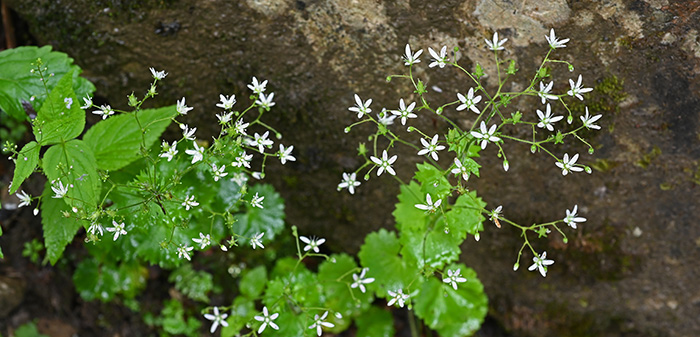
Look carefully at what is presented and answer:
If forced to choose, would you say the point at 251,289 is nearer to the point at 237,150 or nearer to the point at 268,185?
the point at 268,185

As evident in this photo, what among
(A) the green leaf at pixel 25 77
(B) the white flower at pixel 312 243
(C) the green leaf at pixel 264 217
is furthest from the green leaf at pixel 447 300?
(A) the green leaf at pixel 25 77

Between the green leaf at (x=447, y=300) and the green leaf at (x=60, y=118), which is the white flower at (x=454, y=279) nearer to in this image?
the green leaf at (x=447, y=300)

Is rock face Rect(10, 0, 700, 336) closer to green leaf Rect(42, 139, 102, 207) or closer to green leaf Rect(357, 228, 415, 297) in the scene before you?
green leaf Rect(357, 228, 415, 297)

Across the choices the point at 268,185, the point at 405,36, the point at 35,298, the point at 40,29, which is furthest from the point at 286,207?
the point at 35,298

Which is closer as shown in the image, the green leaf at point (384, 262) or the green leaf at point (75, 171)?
the green leaf at point (75, 171)

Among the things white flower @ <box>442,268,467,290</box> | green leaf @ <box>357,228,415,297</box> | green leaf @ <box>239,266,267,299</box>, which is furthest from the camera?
green leaf @ <box>239,266,267,299</box>

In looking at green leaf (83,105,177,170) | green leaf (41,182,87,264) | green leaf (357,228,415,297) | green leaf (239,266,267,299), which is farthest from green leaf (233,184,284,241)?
green leaf (41,182,87,264)

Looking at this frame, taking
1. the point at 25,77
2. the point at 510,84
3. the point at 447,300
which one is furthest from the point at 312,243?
the point at 25,77

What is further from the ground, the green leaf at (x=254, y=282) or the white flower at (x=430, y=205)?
the white flower at (x=430, y=205)
